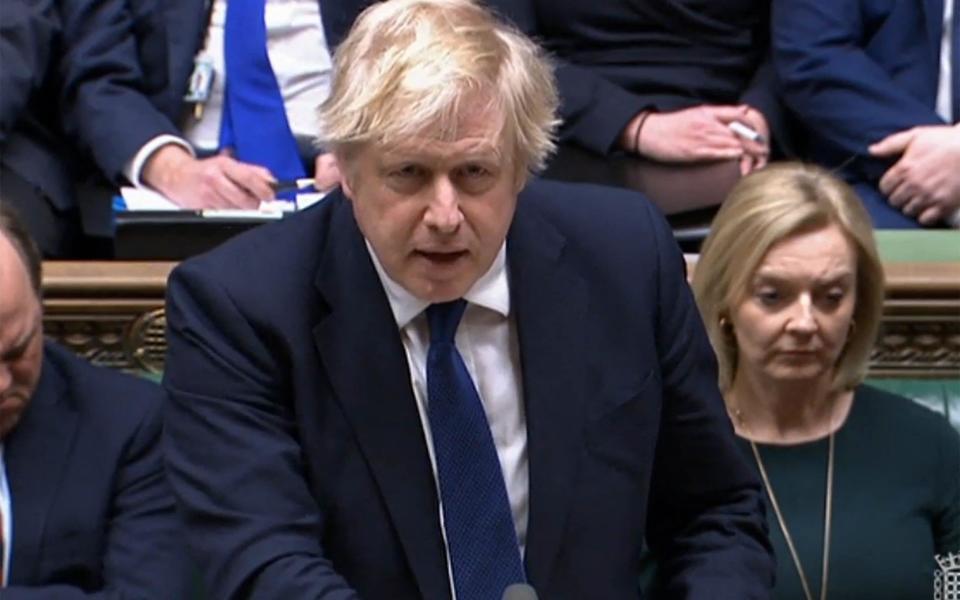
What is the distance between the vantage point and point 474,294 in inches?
64.4

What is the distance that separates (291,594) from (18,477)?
1.64ft

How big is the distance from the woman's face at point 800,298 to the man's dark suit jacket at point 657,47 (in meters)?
0.64

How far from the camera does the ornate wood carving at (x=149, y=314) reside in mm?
2355

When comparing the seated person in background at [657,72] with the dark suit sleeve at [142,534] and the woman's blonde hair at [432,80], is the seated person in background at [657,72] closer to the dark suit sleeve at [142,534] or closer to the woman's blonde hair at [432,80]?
the dark suit sleeve at [142,534]

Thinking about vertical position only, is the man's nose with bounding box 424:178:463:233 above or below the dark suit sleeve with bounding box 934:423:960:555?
above

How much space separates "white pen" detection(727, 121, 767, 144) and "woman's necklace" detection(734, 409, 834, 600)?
61cm

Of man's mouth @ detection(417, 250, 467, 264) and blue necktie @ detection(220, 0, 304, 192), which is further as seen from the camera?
blue necktie @ detection(220, 0, 304, 192)

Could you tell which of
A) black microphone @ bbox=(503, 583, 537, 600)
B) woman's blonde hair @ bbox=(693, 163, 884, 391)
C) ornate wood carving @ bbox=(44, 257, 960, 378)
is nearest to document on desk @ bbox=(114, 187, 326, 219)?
ornate wood carving @ bbox=(44, 257, 960, 378)

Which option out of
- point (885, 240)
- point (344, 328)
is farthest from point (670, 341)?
point (885, 240)

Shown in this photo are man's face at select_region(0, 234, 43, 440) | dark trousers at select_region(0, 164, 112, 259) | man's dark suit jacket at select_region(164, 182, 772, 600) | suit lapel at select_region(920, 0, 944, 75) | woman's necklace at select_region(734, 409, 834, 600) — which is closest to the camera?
man's dark suit jacket at select_region(164, 182, 772, 600)

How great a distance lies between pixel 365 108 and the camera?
148cm

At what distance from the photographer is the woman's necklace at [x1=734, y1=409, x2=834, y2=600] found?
2129 millimetres

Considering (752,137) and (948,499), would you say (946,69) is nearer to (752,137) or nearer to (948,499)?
(752,137)

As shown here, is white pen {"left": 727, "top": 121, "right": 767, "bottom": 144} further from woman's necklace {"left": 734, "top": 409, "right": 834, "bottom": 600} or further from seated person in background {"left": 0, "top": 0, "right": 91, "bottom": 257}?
seated person in background {"left": 0, "top": 0, "right": 91, "bottom": 257}
